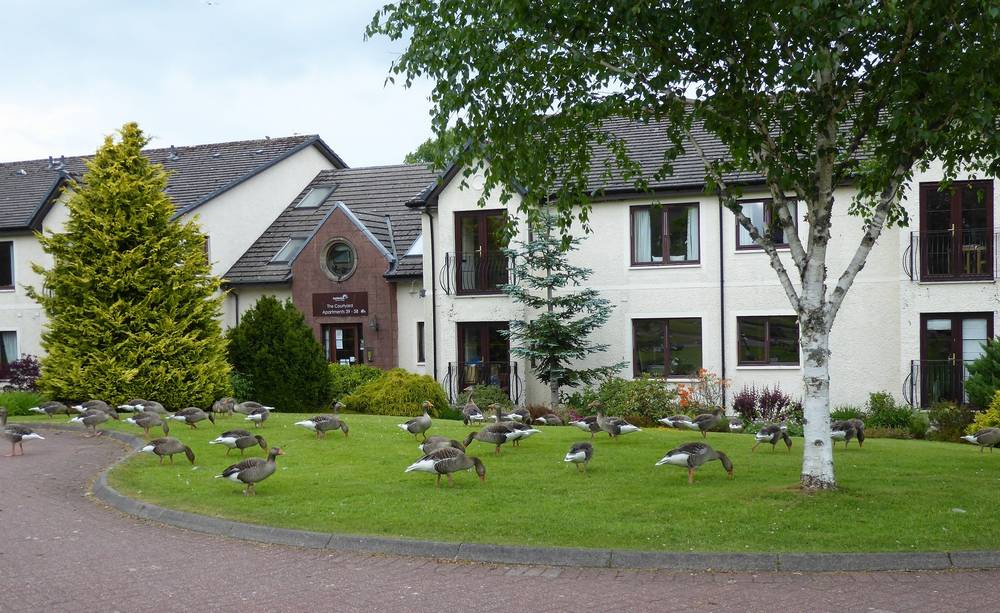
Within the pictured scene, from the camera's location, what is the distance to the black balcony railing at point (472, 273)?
28438mm

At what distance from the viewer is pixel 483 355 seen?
2878cm

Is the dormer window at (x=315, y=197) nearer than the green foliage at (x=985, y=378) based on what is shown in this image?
No

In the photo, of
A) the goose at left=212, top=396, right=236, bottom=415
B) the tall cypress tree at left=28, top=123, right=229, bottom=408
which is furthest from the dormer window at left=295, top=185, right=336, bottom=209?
the goose at left=212, top=396, right=236, bottom=415

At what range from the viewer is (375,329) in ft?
103

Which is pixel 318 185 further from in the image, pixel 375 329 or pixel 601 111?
pixel 601 111

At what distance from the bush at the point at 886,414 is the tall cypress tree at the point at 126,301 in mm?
16024

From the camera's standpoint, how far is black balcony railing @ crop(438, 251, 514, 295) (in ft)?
93.3

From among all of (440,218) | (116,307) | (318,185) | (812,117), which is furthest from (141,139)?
(812,117)

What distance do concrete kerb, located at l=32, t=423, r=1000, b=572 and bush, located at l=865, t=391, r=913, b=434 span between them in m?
14.3

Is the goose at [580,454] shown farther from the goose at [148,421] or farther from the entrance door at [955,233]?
the entrance door at [955,233]

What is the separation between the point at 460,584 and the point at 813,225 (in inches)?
246

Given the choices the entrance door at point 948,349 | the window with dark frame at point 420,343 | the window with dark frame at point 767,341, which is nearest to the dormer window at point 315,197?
the window with dark frame at point 420,343

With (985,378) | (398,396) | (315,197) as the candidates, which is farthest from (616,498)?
(315,197)

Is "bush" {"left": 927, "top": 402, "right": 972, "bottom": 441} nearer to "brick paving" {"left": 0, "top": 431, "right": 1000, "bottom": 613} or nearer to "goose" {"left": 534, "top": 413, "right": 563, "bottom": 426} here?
"goose" {"left": 534, "top": 413, "right": 563, "bottom": 426}
